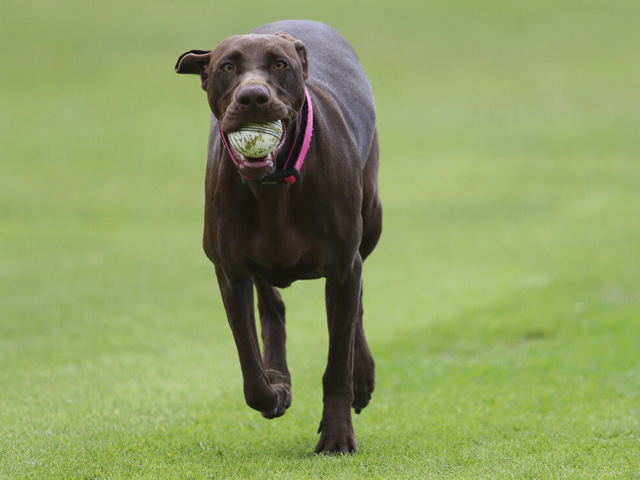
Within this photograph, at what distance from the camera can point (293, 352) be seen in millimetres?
10336

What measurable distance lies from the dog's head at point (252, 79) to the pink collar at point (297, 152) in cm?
19

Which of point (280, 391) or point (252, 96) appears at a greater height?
point (252, 96)

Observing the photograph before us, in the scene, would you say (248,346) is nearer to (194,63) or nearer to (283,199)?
(283,199)

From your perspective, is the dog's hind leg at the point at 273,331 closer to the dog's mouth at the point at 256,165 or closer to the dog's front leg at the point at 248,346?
the dog's front leg at the point at 248,346

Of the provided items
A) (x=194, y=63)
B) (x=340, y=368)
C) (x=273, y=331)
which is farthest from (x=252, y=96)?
(x=273, y=331)

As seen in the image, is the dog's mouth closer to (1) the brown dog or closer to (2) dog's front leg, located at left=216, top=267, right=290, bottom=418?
(1) the brown dog

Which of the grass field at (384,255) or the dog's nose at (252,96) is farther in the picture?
the grass field at (384,255)

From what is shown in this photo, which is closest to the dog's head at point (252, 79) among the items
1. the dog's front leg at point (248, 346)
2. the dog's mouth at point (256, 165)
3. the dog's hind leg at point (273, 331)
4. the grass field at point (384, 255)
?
the dog's mouth at point (256, 165)

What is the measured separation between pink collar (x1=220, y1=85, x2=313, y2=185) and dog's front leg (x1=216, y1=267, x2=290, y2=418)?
714mm

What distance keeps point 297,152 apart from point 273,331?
1711mm

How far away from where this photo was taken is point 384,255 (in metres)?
16.6

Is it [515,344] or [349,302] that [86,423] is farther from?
[515,344]

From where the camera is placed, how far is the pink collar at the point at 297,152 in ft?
16.6

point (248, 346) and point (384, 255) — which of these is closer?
point (248, 346)
